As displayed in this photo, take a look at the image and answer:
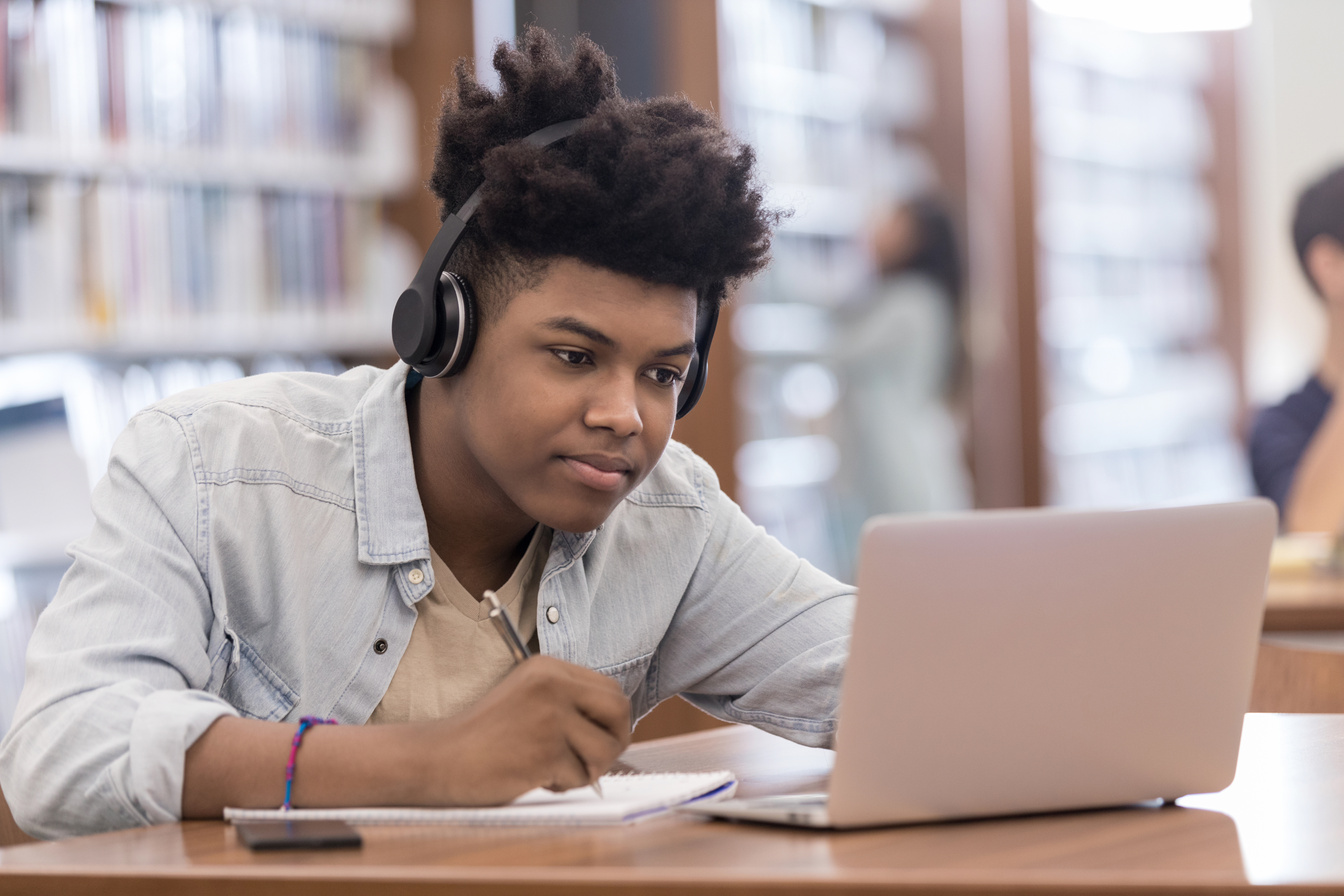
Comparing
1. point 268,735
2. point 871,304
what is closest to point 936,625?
point 268,735

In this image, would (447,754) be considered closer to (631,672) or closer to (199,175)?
(631,672)

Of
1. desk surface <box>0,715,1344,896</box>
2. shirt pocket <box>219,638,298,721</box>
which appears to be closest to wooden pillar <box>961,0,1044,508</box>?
shirt pocket <box>219,638,298,721</box>

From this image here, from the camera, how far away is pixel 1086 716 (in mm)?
830

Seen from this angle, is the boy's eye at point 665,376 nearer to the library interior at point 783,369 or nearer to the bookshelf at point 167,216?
the library interior at point 783,369

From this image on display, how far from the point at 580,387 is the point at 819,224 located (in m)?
3.24

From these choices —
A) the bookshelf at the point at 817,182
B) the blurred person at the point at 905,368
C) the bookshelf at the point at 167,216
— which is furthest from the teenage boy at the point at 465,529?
the blurred person at the point at 905,368

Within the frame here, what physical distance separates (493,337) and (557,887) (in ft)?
1.77

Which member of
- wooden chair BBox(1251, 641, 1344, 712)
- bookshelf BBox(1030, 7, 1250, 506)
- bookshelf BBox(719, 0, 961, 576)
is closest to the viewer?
wooden chair BBox(1251, 641, 1344, 712)

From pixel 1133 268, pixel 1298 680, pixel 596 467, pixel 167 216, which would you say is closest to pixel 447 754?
pixel 596 467

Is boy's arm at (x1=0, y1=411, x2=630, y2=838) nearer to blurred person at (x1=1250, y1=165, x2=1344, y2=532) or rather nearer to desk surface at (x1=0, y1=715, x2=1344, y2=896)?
desk surface at (x1=0, y1=715, x2=1344, y2=896)

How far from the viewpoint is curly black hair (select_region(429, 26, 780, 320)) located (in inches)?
42.0

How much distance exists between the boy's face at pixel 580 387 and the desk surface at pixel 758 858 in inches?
12.8

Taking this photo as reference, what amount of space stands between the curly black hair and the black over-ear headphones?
0.01 m

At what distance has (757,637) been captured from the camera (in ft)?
4.11
